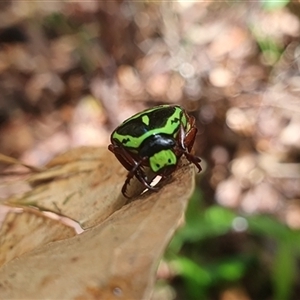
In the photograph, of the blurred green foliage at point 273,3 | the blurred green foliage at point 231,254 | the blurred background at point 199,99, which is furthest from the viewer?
the blurred green foliage at point 273,3

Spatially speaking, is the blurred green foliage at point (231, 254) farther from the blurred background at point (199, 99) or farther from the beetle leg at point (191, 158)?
the beetle leg at point (191, 158)

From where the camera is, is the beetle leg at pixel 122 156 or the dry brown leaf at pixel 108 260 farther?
the beetle leg at pixel 122 156

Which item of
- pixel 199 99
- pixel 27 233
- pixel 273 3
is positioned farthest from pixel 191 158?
pixel 273 3

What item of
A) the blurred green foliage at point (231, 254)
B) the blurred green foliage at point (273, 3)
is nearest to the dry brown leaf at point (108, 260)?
the blurred green foliage at point (231, 254)

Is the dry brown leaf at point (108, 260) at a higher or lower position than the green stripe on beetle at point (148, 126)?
higher

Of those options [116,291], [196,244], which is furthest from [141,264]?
[196,244]

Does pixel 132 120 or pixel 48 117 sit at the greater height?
pixel 132 120

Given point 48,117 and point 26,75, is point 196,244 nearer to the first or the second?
point 48,117
